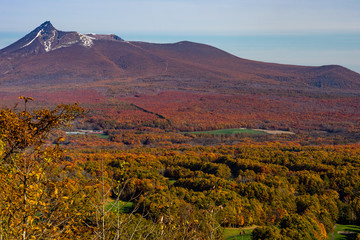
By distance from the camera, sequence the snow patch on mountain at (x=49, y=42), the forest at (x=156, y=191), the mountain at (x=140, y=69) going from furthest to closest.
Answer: the snow patch on mountain at (x=49, y=42) → the mountain at (x=140, y=69) → the forest at (x=156, y=191)

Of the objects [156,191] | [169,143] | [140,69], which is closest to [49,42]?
[140,69]

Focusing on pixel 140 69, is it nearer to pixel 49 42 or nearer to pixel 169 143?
pixel 49 42

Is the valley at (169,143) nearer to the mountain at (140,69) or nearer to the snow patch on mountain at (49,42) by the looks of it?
the mountain at (140,69)

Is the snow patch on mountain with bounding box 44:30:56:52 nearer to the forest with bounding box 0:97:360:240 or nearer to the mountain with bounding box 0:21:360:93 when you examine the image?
the mountain with bounding box 0:21:360:93

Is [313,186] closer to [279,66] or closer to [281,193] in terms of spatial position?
[281,193]

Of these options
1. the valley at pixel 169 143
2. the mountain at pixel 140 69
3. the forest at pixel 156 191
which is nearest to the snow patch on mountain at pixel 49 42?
the mountain at pixel 140 69

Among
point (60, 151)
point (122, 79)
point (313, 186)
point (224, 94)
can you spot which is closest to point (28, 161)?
point (60, 151)
